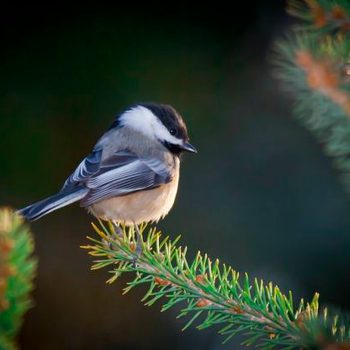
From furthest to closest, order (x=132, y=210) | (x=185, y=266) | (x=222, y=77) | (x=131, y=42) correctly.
A: (x=222, y=77)
(x=131, y=42)
(x=132, y=210)
(x=185, y=266)

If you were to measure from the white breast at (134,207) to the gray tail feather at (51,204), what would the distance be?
124mm

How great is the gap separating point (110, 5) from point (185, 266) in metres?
2.02

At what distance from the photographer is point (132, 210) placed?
7.67 ft

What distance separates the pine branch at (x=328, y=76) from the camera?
1.14 m

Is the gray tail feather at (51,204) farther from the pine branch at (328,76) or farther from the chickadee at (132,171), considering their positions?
the pine branch at (328,76)

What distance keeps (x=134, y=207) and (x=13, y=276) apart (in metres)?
1.50

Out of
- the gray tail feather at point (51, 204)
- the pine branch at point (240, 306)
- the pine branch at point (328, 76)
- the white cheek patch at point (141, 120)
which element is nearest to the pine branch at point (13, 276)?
the pine branch at point (240, 306)

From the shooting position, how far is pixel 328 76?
114cm

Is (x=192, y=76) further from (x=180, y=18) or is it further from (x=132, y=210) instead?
(x=132, y=210)

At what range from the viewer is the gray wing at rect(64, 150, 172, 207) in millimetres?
2264

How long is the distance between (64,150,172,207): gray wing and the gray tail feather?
40mm

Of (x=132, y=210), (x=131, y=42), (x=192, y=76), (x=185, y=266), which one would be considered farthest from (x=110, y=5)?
(x=185, y=266)

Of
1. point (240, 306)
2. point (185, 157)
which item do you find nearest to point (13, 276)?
point (240, 306)

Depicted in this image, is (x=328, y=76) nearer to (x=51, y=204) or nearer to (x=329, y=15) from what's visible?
(x=329, y=15)
